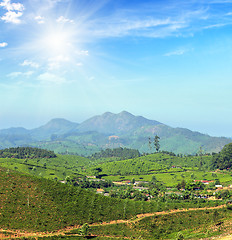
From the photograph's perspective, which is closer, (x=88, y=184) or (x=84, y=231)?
(x=84, y=231)

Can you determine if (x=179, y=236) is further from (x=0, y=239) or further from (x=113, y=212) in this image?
(x=0, y=239)

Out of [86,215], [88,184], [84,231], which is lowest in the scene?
[88,184]

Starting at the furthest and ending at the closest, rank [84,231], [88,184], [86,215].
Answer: [88,184] → [86,215] → [84,231]

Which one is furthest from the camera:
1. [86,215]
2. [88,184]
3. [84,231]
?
[88,184]

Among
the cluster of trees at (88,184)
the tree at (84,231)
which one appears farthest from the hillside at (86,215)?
the cluster of trees at (88,184)

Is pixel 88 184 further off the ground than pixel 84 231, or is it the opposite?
pixel 84 231

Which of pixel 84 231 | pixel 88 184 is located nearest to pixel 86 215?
pixel 84 231

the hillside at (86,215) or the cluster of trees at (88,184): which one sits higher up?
the hillside at (86,215)

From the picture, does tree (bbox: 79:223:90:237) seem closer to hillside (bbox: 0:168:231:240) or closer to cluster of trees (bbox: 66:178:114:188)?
hillside (bbox: 0:168:231:240)

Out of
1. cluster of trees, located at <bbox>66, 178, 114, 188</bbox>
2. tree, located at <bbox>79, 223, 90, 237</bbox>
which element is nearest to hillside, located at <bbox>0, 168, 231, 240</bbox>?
tree, located at <bbox>79, 223, 90, 237</bbox>

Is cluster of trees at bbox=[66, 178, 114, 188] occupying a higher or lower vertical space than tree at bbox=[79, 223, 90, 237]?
lower

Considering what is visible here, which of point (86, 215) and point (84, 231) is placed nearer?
point (84, 231)

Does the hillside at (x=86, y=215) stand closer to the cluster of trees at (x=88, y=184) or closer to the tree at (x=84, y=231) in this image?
the tree at (x=84, y=231)

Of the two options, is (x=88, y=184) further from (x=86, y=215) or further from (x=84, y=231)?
(x=84, y=231)
